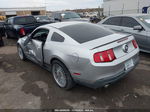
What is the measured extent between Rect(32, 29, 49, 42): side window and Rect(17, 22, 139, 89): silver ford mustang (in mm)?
126

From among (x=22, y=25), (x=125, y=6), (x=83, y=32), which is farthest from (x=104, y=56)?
(x=125, y=6)

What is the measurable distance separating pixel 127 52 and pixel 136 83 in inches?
42.6

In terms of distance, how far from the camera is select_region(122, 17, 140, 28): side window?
15.8 feet

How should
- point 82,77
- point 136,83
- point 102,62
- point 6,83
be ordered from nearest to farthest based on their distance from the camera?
point 102,62 < point 82,77 < point 136,83 < point 6,83

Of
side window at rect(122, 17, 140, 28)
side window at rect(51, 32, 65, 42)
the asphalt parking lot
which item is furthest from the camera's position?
side window at rect(122, 17, 140, 28)

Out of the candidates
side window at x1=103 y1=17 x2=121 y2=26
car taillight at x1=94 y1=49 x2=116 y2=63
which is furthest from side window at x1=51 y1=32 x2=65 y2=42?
side window at x1=103 y1=17 x2=121 y2=26

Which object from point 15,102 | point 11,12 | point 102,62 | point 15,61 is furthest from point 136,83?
point 11,12

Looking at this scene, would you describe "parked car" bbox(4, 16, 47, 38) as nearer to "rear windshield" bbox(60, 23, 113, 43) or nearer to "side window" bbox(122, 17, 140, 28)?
"rear windshield" bbox(60, 23, 113, 43)

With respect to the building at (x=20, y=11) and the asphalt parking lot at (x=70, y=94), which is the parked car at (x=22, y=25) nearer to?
the asphalt parking lot at (x=70, y=94)

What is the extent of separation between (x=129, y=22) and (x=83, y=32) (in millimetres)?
3010

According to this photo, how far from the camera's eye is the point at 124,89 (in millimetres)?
2967

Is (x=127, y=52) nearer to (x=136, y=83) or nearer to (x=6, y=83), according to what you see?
(x=136, y=83)

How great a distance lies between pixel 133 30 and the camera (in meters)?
4.80

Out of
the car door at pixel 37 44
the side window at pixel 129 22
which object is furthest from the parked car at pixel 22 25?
the side window at pixel 129 22
